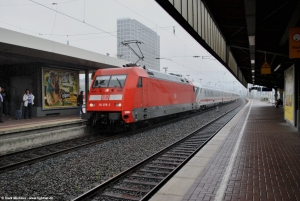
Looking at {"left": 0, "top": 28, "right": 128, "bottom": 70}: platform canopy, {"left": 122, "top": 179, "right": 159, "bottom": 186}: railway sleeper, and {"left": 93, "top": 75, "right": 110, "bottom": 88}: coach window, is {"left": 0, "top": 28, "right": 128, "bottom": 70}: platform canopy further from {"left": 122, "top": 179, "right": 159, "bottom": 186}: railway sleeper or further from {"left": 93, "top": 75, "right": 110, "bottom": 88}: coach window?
{"left": 122, "top": 179, "right": 159, "bottom": 186}: railway sleeper

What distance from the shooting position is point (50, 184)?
17.6ft

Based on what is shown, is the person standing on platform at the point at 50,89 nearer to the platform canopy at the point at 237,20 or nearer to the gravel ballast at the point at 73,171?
the gravel ballast at the point at 73,171

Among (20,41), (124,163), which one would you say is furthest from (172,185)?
(20,41)

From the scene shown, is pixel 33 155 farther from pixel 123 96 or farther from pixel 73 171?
pixel 123 96

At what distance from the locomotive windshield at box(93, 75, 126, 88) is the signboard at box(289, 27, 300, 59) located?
660 cm

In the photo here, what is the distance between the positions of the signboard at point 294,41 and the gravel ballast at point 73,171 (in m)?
5.87

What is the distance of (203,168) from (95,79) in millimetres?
7675

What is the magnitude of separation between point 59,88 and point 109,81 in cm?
612

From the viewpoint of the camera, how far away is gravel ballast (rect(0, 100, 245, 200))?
5043 millimetres

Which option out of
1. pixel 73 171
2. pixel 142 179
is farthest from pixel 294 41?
pixel 73 171

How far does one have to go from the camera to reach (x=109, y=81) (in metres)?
11.5

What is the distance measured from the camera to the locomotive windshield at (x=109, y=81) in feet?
36.7

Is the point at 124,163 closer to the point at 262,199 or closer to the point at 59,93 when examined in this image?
the point at 262,199

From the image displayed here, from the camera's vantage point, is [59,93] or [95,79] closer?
[95,79]
